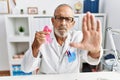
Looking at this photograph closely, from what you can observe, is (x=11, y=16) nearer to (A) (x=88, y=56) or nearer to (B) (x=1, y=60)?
(B) (x=1, y=60)

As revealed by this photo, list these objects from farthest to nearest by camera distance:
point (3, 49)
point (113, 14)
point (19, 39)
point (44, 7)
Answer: point (3, 49) → point (44, 7) → point (19, 39) → point (113, 14)

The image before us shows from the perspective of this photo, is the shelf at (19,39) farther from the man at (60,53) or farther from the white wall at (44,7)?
the man at (60,53)

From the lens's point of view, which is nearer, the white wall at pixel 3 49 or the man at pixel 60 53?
the man at pixel 60 53

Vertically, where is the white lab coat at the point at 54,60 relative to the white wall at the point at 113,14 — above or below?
below

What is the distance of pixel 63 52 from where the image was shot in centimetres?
113

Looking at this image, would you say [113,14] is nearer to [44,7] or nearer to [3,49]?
[44,7]

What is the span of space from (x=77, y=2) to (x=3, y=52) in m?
1.55

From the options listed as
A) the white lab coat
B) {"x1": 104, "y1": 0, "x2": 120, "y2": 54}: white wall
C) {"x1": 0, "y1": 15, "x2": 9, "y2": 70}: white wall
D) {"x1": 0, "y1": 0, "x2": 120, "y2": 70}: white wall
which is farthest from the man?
{"x1": 0, "y1": 15, "x2": 9, "y2": 70}: white wall

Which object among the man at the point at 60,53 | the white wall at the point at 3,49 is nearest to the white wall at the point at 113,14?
the man at the point at 60,53

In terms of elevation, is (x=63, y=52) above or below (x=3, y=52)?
above

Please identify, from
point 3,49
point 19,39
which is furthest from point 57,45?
Result: point 3,49

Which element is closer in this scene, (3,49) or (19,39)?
(19,39)

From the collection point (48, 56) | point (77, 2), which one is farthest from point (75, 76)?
point (77, 2)

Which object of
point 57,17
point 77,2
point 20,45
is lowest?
point 20,45
